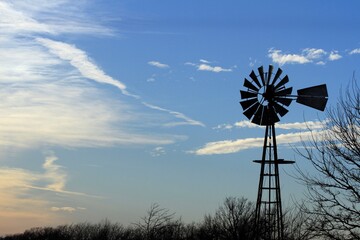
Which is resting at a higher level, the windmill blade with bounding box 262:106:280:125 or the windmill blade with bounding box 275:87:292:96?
the windmill blade with bounding box 275:87:292:96

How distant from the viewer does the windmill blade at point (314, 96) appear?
22.9 meters

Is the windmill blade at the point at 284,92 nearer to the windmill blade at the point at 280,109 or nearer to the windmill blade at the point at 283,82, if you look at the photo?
the windmill blade at the point at 283,82

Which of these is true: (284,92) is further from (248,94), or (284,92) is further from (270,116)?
(248,94)

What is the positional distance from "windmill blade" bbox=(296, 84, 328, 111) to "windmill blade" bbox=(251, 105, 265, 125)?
91.8 inches

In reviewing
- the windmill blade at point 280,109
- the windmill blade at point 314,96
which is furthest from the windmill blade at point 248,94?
the windmill blade at point 314,96

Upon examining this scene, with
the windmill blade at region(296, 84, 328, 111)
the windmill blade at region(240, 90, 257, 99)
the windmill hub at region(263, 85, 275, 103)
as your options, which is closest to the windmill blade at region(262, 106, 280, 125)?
the windmill hub at region(263, 85, 275, 103)

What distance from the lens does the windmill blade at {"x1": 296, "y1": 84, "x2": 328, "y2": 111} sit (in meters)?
22.9

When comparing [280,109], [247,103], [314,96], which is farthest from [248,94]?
[314,96]

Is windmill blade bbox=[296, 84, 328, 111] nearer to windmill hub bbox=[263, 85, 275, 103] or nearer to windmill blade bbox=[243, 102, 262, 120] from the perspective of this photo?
windmill hub bbox=[263, 85, 275, 103]

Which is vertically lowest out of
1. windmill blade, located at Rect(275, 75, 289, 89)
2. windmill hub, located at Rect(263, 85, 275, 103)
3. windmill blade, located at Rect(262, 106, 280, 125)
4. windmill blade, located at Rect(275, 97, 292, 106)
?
windmill blade, located at Rect(262, 106, 280, 125)

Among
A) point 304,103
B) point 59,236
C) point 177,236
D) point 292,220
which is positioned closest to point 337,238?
point 304,103

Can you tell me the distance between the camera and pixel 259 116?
86.4 feet

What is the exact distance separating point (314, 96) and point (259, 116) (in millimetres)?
3722

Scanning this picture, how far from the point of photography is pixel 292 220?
37.8 meters
